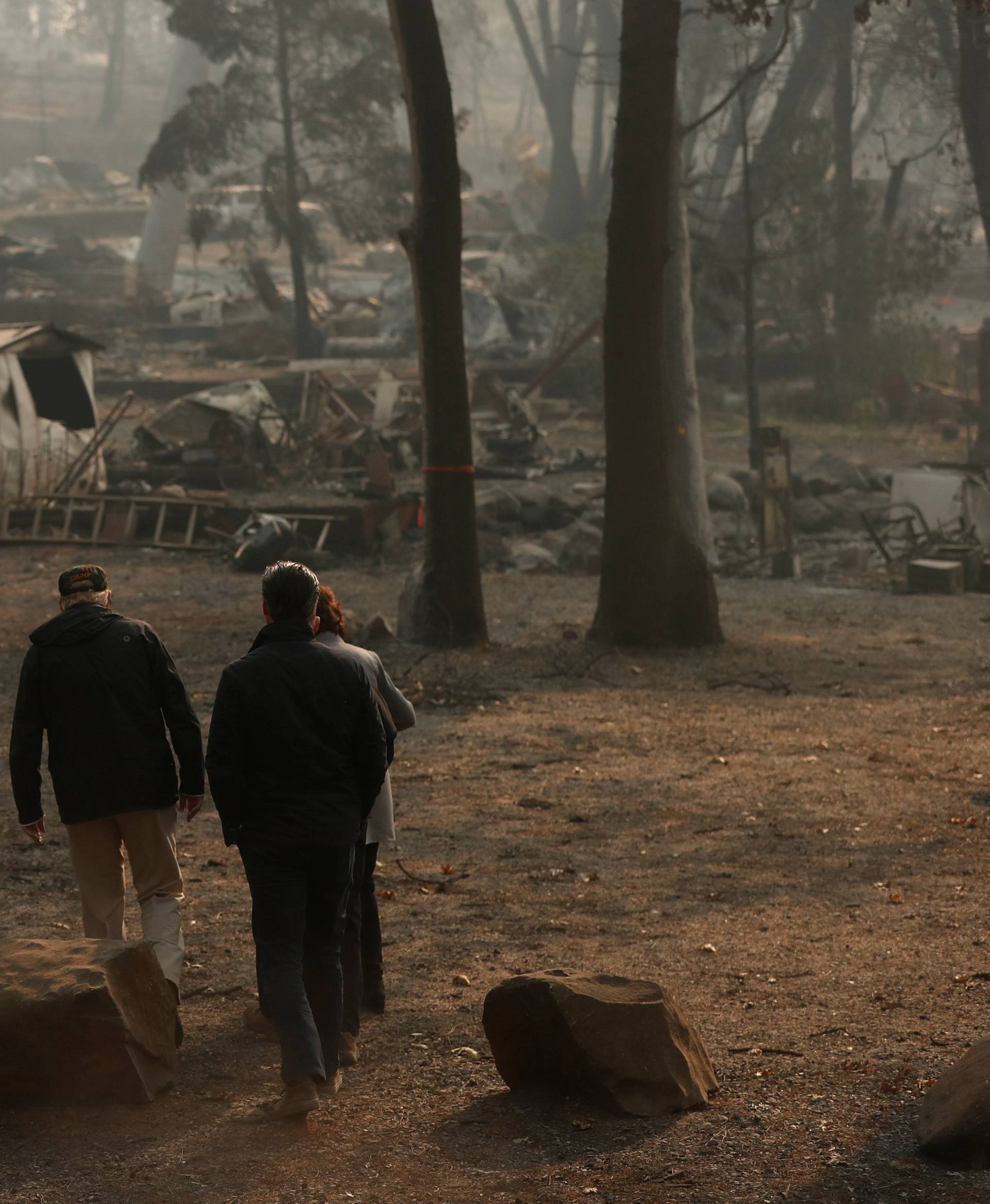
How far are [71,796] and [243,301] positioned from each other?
36649mm

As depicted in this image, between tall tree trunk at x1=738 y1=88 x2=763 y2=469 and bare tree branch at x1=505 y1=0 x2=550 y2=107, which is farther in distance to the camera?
bare tree branch at x1=505 y1=0 x2=550 y2=107

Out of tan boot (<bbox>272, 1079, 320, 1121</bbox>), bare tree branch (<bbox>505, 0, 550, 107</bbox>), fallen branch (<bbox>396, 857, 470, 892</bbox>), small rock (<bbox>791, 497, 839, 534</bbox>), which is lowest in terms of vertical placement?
fallen branch (<bbox>396, 857, 470, 892</bbox>)

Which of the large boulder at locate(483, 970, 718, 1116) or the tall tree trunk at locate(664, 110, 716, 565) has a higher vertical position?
the tall tree trunk at locate(664, 110, 716, 565)

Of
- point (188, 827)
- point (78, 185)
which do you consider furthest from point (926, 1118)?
point (78, 185)

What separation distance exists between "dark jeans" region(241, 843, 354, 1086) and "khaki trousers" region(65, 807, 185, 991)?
680 millimetres

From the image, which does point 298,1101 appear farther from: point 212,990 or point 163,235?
point 163,235

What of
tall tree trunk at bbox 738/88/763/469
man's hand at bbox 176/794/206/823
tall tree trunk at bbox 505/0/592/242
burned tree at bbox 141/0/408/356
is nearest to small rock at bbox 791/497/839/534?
tall tree trunk at bbox 738/88/763/469

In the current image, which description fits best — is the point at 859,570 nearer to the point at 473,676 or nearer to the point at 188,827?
the point at 473,676

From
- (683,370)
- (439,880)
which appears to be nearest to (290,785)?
(439,880)

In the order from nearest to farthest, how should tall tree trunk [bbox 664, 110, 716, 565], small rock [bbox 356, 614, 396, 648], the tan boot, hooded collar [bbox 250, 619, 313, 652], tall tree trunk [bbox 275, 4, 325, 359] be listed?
the tan boot, hooded collar [bbox 250, 619, 313, 652], small rock [bbox 356, 614, 396, 648], tall tree trunk [bbox 664, 110, 716, 565], tall tree trunk [bbox 275, 4, 325, 359]

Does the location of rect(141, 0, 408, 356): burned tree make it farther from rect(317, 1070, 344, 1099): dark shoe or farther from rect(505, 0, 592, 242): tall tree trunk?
rect(317, 1070, 344, 1099): dark shoe

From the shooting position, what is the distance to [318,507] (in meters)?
18.9

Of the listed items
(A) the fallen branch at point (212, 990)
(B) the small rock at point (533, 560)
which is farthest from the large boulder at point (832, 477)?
(A) the fallen branch at point (212, 990)

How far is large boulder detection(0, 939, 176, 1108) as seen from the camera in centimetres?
434
